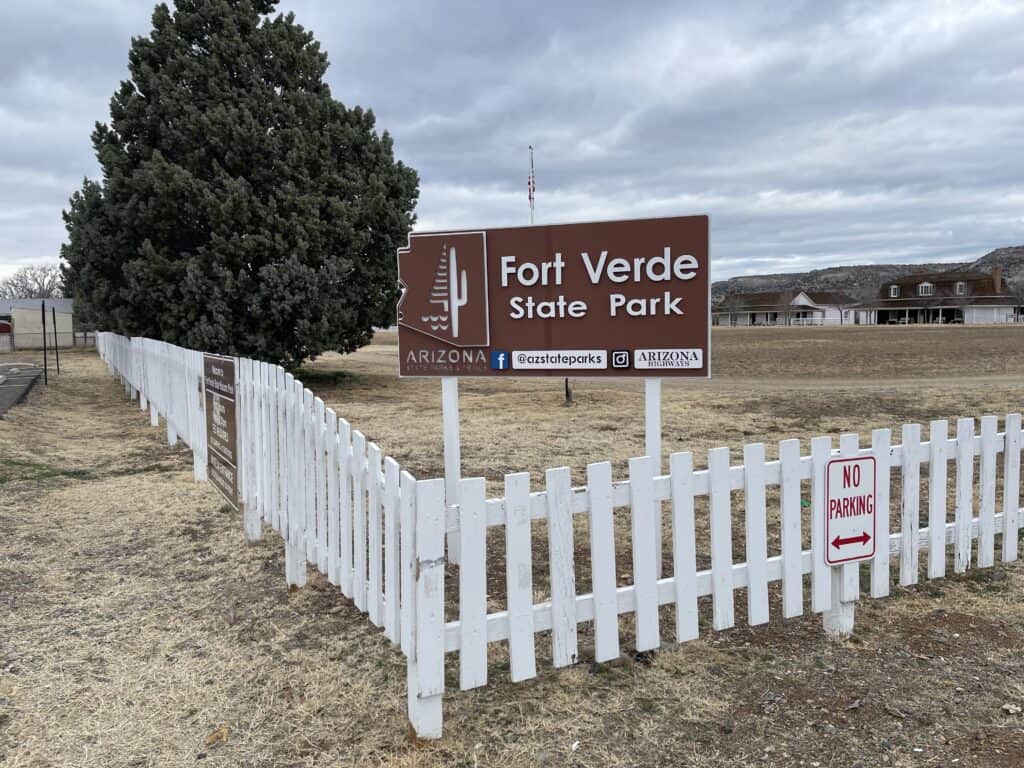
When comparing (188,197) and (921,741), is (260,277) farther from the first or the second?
(921,741)

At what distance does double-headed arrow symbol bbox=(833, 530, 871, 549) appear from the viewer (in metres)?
3.68

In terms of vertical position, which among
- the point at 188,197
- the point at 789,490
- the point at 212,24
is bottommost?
the point at 789,490

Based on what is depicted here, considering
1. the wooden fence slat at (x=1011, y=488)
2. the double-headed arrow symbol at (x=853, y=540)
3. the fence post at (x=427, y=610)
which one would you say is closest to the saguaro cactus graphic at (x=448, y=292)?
the fence post at (x=427, y=610)

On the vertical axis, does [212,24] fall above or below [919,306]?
above

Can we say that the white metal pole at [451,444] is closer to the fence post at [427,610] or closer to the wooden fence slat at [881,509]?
the fence post at [427,610]

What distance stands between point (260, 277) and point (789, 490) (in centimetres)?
1348

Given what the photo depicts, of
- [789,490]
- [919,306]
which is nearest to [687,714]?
[789,490]

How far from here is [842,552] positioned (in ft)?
12.1

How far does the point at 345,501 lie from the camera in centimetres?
343

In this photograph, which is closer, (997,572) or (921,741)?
(921,741)

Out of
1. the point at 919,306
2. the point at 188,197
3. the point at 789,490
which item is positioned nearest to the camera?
the point at 789,490

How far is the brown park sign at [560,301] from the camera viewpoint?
4.04 m

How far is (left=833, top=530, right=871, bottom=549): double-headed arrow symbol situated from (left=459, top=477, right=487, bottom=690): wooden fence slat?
192 centimetres

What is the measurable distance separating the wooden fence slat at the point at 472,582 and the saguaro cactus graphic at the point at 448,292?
1.96 m
